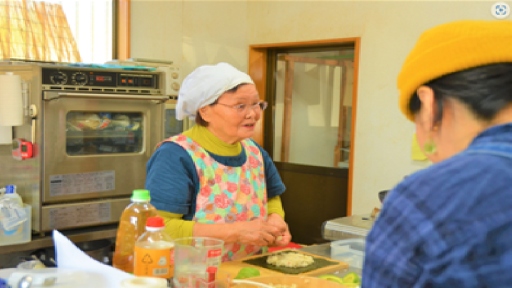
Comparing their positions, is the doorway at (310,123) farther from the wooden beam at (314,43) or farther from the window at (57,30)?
the window at (57,30)

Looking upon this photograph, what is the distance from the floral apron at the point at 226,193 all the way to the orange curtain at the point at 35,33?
1968mm

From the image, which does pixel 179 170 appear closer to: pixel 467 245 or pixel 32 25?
pixel 467 245

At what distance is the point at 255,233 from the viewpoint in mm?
1567

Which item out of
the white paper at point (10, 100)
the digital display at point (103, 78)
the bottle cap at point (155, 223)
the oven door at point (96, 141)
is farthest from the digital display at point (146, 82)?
the bottle cap at point (155, 223)

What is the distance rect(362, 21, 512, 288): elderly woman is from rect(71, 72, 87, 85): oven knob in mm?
2155

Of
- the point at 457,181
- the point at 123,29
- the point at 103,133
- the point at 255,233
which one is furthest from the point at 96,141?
the point at 457,181

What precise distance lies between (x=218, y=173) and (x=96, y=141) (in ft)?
4.00

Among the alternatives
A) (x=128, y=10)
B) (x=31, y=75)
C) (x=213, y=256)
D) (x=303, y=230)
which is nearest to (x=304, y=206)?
(x=303, y=230)

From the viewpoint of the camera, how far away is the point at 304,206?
4.25 metres

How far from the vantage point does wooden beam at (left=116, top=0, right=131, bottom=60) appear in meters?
3.61

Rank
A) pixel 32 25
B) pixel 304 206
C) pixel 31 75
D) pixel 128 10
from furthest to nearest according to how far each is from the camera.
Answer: pixel 304 206
pixel 128 10
pixel 32 25
pixel 31 75

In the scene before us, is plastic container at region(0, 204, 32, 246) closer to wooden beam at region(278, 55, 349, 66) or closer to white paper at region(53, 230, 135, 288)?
white paper at region(53, 230, 135, 288)

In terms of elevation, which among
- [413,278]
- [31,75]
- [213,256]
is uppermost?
[31,75]

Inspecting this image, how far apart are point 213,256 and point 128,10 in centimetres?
296
